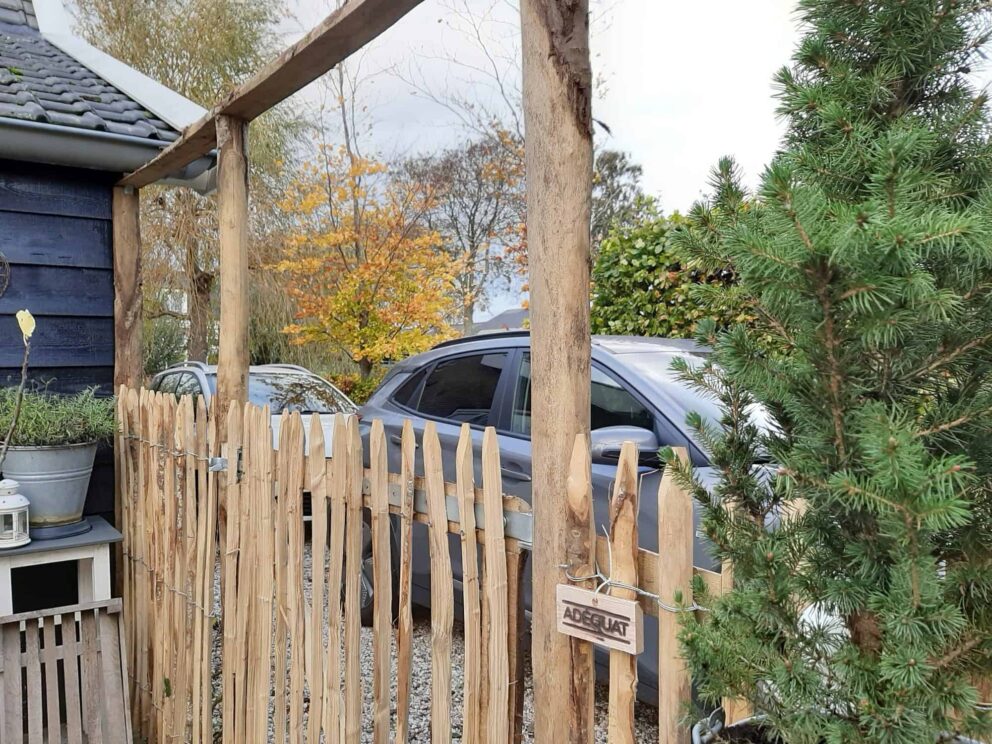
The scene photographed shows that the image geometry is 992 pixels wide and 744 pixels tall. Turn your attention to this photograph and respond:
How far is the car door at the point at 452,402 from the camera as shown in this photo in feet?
11.4

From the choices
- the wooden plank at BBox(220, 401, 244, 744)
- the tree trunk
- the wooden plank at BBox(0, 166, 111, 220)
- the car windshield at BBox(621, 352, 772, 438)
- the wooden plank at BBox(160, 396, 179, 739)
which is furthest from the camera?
the tree trunk

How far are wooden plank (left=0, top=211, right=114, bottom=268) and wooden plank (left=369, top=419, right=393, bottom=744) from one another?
7.51 feet

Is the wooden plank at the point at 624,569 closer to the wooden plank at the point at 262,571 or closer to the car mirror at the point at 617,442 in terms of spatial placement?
the car mirror at the point at 617,442

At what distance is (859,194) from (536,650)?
0.99 metres

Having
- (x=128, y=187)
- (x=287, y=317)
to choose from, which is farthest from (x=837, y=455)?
(x=287, y=317)

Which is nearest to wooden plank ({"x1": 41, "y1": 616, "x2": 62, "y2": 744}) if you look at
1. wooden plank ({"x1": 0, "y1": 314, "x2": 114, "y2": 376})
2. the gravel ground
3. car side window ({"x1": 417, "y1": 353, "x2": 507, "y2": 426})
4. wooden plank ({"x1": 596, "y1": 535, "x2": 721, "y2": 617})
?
the gravel ground

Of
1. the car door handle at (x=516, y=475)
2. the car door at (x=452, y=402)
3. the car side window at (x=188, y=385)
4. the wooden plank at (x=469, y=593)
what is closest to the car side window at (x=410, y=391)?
the car door at (x=452, y=402)

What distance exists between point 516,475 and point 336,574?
48.3 inches

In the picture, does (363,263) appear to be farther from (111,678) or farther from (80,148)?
(111,678)

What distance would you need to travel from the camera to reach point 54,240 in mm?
3275

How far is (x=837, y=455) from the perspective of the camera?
3.00ft

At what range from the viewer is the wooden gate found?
1.59 m

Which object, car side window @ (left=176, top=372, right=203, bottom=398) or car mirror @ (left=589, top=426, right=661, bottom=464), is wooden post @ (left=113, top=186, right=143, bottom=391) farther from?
car side window @ (left=176, top=372, right=203, bottom=398)

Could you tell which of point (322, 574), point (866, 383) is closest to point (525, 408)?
point (322, 574)
